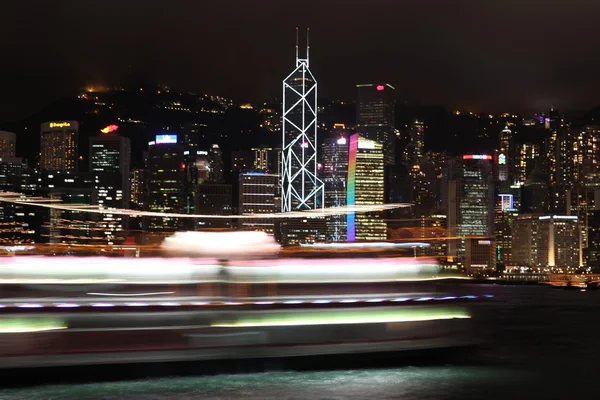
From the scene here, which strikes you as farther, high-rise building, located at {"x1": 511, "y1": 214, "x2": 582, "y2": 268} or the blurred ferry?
high-rise building, located at {"x1": 511, "y1": 214, "x2": 582, "y2": 268}

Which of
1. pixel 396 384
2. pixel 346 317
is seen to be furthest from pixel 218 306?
pixel 396 384

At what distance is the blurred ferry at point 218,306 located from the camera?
1167 centimetres

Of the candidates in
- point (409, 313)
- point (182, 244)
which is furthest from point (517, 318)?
point (182, 244)

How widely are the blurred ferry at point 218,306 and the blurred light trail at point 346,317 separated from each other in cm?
2

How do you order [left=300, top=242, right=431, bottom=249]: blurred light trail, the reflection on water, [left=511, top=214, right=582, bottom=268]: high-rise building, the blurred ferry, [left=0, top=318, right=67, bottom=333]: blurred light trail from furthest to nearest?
[left=511, top=214, right=582, bottom=268]: high-rise building
[left=300, top=242, right=431, bottom=249]: blurred light trail
the reflection on water
the blurred ferry
[left=0, top=318, right=67, bottom=333]: blurred light trail

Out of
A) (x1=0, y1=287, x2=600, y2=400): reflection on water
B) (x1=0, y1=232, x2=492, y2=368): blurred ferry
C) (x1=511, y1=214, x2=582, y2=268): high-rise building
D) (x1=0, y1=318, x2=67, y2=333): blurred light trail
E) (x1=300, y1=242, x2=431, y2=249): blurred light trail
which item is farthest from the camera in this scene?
(x1=511, y1=214, x2=582, y2=268): high-rise building

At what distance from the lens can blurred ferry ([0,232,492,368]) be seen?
460 inches

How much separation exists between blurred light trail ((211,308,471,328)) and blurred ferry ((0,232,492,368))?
2 cm

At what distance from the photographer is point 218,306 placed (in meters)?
12.4

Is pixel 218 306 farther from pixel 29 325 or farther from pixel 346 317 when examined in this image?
pixel 29 325

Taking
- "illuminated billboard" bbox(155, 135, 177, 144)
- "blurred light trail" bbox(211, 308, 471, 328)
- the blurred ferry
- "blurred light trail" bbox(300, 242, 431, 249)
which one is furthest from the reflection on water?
"illuminated billboard" bbox(155, 135, 177, 144)

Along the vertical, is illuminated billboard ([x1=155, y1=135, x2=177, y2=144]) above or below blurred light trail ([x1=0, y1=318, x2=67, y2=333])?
above

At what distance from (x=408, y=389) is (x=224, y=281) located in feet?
11.1

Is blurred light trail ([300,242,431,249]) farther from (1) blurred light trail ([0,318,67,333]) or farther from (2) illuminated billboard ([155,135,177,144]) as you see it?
(2) illuminated billboard ([155,135,177,144])
